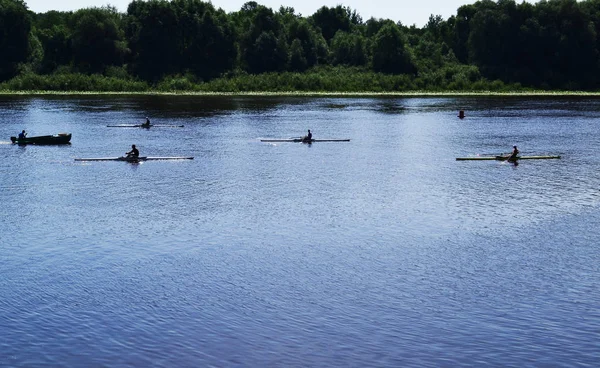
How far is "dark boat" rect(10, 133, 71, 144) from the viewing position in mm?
93438

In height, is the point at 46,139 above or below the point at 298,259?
above

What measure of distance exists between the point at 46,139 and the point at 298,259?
199ft

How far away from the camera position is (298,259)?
43.6 metres

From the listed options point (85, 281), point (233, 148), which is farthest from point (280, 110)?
point (85, 281)

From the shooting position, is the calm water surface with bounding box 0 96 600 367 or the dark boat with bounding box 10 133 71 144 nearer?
the calm water surface with bounding box 0 96 600 367

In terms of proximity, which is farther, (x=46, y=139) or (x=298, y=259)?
(x=46, y=139)

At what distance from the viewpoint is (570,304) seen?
35781 mm

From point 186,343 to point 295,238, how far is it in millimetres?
17668

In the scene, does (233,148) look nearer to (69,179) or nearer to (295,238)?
(69,179)

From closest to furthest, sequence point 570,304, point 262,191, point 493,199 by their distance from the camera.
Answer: point 570,304, point 493,199, point 262,191

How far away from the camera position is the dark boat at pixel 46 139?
9344 centimetres

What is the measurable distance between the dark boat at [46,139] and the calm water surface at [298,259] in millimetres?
1518

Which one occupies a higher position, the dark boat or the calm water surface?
the dark boat

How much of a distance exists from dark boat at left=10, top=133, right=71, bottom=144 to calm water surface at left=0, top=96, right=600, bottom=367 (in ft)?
4.98
